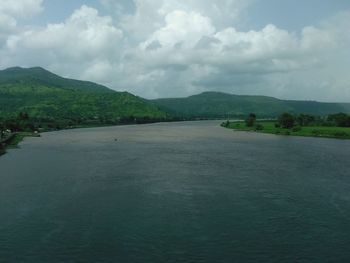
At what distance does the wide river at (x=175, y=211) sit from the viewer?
31594 mm

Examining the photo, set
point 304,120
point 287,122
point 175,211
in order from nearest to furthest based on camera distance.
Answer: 1. point 175,211
2. point 287,122
3. point 304,120

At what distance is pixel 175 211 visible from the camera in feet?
136

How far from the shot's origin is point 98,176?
6159 cm

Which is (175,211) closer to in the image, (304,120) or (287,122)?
(287,122)

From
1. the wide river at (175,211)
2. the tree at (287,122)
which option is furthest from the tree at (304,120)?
the wide river at (175,211)

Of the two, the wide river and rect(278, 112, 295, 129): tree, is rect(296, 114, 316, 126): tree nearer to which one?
rect(278, 112, 295, 129): tree

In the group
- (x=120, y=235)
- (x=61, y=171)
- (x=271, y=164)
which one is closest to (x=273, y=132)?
(x=271, y=164)

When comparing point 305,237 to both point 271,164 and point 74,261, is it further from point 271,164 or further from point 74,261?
point 271,164

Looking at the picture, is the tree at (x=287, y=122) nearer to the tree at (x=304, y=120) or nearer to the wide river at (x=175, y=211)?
the tree at (x=304, y=120)

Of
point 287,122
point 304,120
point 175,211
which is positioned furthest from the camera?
point 304,120

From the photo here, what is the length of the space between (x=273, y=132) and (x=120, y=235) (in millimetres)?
126448

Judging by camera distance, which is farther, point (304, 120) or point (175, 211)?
point (304, 120)

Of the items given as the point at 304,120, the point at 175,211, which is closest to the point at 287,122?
the point at 304,120

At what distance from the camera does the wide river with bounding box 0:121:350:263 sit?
3159 centimetres
